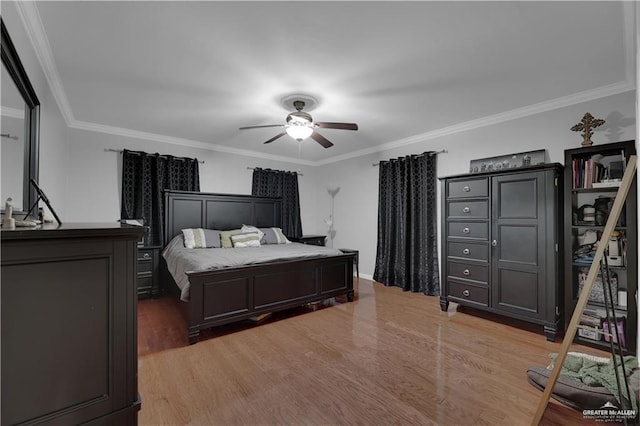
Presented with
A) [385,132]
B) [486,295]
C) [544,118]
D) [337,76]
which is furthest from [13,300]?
[544,118]

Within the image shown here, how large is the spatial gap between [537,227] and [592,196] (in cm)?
62

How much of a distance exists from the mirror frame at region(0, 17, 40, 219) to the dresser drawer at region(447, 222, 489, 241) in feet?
12.2

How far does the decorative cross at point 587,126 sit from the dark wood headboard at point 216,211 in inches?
168

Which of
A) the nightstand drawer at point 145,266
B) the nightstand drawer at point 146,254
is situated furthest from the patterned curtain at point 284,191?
the nightstand drawer at point 145,266

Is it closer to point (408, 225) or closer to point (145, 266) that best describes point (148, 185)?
point (145, 266)

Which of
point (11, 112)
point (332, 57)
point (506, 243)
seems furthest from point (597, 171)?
point (11, 112)

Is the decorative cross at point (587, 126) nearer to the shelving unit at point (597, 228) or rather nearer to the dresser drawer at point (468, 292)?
the shelving unit at point (597, 228)

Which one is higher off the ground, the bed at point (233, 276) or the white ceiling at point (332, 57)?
the white ceiling at point (332, 57)

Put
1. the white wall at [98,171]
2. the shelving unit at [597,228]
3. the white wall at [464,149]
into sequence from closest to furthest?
the shelving unit at [597,228] < the white wall at [464,149] < the white wall at [98,171]

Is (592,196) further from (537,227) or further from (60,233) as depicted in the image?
(60,233)

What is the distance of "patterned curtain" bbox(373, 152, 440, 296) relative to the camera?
4.15m

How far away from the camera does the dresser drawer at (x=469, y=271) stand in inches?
123

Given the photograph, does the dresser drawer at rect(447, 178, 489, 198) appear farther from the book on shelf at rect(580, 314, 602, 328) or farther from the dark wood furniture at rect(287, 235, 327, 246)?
the dark wood furniture at rect(287, 235, 327, 246)

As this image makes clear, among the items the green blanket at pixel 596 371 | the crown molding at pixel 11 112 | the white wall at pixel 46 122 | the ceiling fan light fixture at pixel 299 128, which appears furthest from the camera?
the ceiling fan light fixture at pixel 299 128
